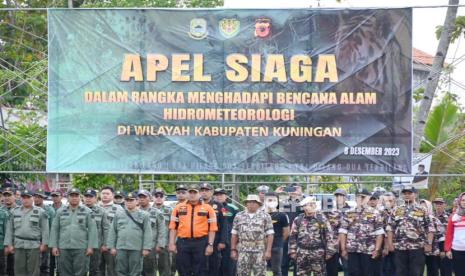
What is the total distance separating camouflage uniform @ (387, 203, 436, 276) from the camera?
46.4ft

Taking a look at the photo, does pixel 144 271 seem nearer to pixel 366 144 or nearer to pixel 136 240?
pixel 136 240

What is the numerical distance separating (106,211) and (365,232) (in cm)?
408

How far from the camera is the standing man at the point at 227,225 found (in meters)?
15.1

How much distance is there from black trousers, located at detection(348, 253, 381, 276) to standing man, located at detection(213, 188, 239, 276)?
6.39ft

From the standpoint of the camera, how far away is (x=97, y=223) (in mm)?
15094

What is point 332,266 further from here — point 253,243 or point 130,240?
point 130,240

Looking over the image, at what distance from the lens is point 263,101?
50.8 ft

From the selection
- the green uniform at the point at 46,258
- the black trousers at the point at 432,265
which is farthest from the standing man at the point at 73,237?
the black trousers at the point at 432,265

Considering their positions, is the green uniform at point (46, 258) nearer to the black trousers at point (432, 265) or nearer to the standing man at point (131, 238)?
the standing man at point (131, 238)

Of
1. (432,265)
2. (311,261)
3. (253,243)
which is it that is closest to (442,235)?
(432,265)

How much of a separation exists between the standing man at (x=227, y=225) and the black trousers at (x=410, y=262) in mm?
2653

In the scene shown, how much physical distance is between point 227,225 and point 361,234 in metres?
2.06

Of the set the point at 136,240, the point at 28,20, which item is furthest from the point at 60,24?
the point at 28,20

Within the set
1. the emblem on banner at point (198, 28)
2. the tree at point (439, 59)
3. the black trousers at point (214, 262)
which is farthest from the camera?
the tree at point (439, 59)
